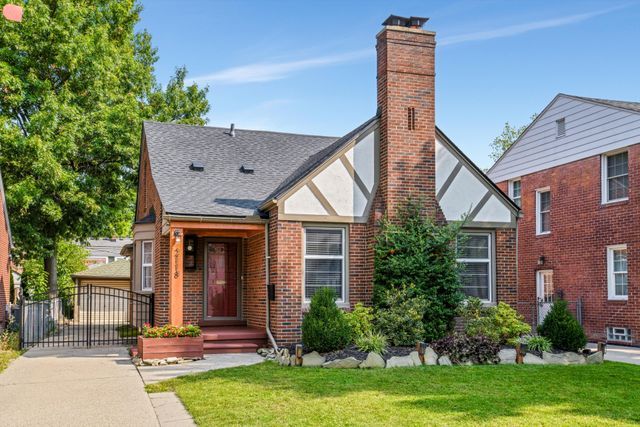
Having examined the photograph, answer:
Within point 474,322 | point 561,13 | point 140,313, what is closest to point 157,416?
point 474,322

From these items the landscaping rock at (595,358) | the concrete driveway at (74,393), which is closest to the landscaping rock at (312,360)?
the concrete driveway at (74,393)

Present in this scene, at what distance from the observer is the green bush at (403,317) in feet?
40.0

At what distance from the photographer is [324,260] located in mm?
13570

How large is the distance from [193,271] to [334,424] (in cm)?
904

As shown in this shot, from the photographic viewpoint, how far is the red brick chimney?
1361cm

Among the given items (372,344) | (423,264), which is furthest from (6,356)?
(423,264)

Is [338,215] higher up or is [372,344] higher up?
[338,215]

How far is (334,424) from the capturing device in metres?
6.85

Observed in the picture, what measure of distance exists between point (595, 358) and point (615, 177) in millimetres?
7007

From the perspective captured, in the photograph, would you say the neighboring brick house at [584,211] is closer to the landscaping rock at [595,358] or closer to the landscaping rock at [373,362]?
the landscaping rock at [595,358]

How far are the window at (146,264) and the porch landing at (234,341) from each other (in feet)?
12.0

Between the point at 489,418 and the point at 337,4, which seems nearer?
the point at 489,418

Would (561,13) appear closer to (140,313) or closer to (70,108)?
(140,313)

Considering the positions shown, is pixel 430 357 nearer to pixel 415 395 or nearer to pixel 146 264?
pixel 415 395
